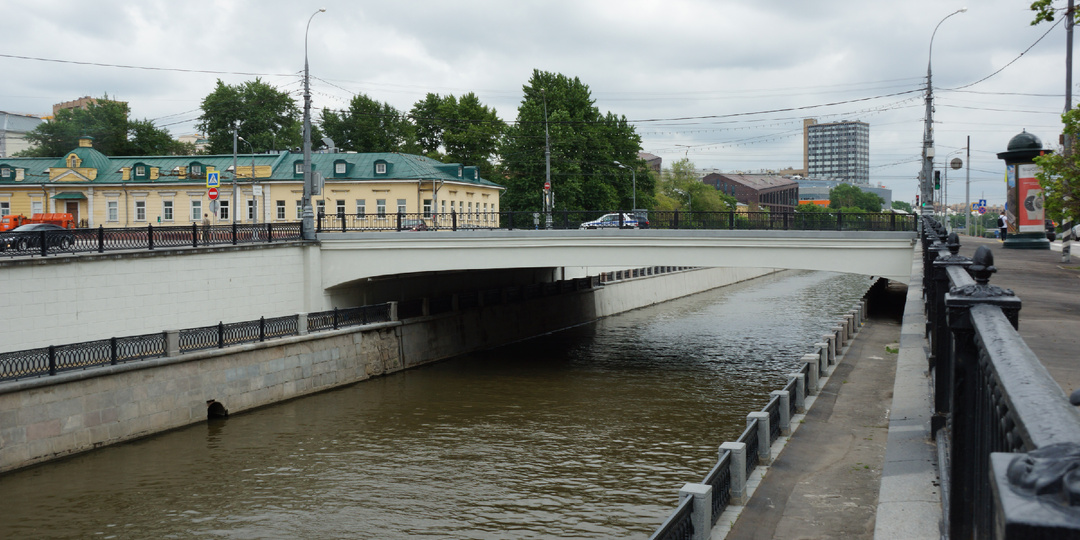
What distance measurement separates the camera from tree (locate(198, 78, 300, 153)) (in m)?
79.8

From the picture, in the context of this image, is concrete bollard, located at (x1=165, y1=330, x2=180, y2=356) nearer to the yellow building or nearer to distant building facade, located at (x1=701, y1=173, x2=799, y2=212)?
the yellow building

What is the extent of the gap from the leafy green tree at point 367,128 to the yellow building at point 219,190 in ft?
84.4

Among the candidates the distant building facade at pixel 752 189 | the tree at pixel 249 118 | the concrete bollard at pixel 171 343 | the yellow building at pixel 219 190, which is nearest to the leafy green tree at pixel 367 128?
the tree at pixel 249 118

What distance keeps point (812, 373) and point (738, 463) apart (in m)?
7.80

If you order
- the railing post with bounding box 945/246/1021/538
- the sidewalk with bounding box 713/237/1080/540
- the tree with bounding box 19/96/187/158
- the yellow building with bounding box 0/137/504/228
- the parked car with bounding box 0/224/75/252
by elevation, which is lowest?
the sidewalk with bounding box 713/237/1080/540

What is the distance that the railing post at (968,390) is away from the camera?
352 centimetres

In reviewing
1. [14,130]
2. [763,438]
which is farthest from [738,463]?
[14,130]

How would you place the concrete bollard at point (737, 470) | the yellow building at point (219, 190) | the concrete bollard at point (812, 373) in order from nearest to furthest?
the concrete bollard at point (737, 470), the concrete bollard at point (812, 373), the yellow building at point (219, 190)

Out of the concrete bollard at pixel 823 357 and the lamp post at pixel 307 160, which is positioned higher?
the lamp post at pixel 307 160

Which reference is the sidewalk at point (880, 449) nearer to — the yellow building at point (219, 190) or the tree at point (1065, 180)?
the tree at point (1065, 180)

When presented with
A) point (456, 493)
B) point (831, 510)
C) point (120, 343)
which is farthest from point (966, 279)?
point (120, 343)

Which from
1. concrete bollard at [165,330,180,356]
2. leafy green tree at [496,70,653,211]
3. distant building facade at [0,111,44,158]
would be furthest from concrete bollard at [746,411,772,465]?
distant building facade at [0,111,44,158]

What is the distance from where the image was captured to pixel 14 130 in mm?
99125

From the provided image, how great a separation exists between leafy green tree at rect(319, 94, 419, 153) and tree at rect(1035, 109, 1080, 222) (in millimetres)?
66135
